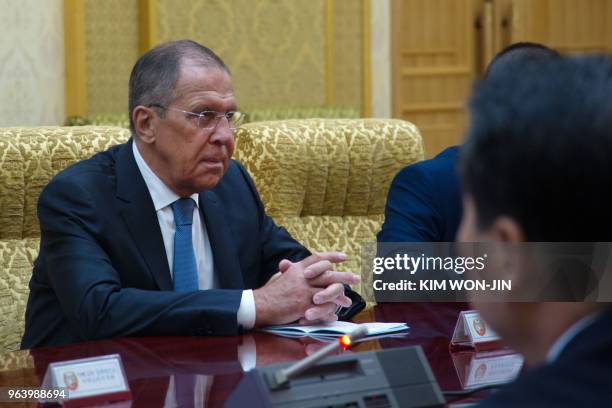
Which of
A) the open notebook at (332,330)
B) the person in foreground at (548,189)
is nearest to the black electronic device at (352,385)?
the person in foreground at (548,189)

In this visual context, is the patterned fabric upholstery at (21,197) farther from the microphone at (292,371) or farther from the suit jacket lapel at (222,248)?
the microphone at (292,371)

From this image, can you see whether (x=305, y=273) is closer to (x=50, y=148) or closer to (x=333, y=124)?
(x=50, y=148)

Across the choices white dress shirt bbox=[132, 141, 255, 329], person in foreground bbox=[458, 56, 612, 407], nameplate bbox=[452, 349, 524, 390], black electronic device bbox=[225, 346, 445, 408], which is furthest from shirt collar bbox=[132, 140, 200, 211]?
person in foreground bbox=[458, 56, 612, 407]

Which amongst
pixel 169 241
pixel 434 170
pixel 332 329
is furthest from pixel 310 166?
pixel 332 329

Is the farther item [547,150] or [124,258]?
[124,258]

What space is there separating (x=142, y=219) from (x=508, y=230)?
1.70 m

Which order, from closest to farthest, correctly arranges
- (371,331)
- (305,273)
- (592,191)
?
(592,191), (371,331), (305,273)

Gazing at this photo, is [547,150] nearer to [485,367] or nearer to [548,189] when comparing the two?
[548,189]

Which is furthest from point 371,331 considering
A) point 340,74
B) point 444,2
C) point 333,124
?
point 444,2

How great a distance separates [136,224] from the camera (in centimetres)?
256

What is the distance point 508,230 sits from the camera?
0.96m

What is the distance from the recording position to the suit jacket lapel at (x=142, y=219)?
253 cm

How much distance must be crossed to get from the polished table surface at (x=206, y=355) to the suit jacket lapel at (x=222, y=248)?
1.28ft

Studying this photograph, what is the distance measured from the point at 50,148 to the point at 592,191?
7.58 ft
